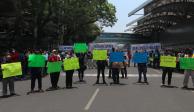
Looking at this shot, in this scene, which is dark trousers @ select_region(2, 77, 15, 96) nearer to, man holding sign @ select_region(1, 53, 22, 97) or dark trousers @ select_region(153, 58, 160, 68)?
man holding sign @ select_region(1, 53, 22, 97)

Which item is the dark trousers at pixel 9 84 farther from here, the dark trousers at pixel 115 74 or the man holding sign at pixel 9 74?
the dark trousers at pixel 115 74

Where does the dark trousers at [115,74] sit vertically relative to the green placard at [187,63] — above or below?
below

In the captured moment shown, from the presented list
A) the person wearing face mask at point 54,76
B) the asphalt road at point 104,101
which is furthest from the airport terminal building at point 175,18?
the asphalt road at point 104,101

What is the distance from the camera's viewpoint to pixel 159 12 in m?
55.4

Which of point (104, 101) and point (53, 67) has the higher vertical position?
point (53, 67)

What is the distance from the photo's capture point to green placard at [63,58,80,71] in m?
24.2

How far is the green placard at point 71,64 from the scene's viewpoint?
24.2 metres

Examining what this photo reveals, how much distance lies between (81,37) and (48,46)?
21.4 metres

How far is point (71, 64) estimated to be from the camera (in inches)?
969

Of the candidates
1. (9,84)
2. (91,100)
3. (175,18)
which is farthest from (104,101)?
(175,18)

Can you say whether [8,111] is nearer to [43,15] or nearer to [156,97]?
[156,97]

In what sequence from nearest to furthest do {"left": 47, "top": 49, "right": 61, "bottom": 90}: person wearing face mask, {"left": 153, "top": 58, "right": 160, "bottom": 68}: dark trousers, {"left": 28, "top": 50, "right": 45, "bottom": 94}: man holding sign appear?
{"left": 28, "top": 50, "right": 45, "bottom": 94}: man holding sign, {"left": 47, "top": 49, "right": 61, "bottom": 90}: person wearing face mask, {"left": 153, "top": 58, "right": 160, "bottom": 68}: dark trousers

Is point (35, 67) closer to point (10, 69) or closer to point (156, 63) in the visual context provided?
point (10, 69)

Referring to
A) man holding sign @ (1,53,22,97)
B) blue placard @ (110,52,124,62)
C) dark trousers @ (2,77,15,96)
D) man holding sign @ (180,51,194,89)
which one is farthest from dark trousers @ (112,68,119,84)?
dark trousers @ (2,77,15,96)
